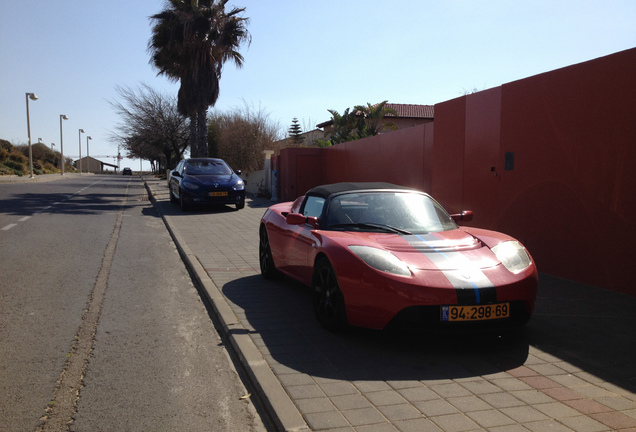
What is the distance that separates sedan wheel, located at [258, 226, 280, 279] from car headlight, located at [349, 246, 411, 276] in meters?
2.48

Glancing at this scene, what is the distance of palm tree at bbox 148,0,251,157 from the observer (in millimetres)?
23672

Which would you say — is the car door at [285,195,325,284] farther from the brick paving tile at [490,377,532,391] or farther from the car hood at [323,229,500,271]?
the brick paving tile at [490,377,532,391]

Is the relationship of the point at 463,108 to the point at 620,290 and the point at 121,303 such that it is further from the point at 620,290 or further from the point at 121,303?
the point at 121,303

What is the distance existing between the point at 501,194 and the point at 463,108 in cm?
202

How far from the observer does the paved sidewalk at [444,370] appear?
303 cm

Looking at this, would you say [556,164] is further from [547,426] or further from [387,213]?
[547,426]

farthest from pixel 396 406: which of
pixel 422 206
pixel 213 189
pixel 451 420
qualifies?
pixel 213 189

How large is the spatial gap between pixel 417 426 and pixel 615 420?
1127mm

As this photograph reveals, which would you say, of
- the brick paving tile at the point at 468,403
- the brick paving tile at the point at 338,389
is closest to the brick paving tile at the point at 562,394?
the brick paving tile at the point at 468,403

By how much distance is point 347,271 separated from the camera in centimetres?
434

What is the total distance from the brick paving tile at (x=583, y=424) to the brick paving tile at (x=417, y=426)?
2.43 ft

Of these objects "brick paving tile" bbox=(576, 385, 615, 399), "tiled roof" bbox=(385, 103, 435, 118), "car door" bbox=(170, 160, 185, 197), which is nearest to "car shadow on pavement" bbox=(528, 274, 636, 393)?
"brick paving tile" bbox=(576, 385, 615, 399)

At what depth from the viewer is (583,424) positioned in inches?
116

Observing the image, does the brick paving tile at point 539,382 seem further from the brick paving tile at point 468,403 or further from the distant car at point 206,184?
the distant car at point 206,184
